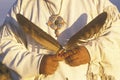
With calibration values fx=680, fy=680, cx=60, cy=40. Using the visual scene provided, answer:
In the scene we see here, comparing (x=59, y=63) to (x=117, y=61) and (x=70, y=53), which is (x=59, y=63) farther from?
(x=117, y=61)

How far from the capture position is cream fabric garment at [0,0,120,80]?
6.16 m

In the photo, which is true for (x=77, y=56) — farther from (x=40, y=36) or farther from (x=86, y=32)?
(x=40, y=36)

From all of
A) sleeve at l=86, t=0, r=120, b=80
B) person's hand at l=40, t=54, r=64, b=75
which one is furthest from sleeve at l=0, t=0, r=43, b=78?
sleeve at l=86, t=0, r=120, b=80

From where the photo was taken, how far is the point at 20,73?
6.24 m

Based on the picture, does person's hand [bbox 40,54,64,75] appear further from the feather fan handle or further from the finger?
the feather fan handle

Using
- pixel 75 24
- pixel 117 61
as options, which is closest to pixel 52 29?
pixel 75 24

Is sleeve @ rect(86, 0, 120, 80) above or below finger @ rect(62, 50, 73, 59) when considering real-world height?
below

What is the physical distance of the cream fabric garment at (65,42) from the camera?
6156 millimetres

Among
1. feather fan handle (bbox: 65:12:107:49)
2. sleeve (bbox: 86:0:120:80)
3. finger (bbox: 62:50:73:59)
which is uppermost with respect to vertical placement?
feather fan handle (bbox: 65:12:107:49)

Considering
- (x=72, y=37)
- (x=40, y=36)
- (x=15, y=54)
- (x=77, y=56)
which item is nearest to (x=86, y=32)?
(x=72, y=37)

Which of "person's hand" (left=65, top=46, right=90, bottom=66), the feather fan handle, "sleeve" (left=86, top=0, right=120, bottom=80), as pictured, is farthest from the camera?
"sleeve" (left=86, top=0, right=120, bottom=80)

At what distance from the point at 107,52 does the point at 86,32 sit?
0.93ft

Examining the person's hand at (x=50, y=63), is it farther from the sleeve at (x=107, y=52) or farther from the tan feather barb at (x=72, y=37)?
the sleeve at (x=107, y=52)

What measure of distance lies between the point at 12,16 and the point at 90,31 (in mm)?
870
